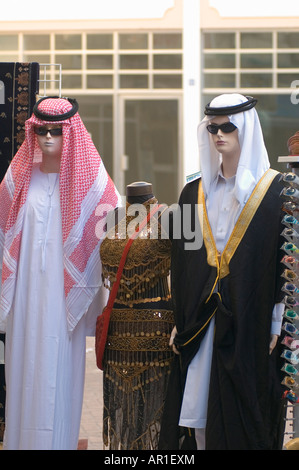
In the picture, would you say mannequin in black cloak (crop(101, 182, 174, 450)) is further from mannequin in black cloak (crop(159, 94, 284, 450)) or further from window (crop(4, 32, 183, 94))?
window (crop(4, 32, 183, 94))

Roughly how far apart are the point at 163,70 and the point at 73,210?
641cm

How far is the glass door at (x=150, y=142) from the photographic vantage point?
1020 cm

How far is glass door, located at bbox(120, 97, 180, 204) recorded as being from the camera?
1020 centimetres

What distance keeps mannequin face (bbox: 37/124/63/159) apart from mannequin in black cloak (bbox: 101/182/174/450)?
0.58 metres

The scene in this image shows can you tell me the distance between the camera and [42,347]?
156 inches

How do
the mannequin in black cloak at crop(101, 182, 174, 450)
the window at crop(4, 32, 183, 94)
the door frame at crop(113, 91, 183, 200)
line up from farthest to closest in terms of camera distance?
the door frame at crop(113, 91, 183, 200), the window at crop(4, 32, 183, 94), the mannequin in black cloak at crop(101, 182, 174, 450)

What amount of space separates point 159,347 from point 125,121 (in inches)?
267

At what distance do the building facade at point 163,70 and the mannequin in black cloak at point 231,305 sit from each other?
20.8 feet

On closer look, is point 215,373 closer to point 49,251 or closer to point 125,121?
point 49,251

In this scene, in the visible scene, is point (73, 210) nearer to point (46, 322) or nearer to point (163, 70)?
point (46, 322)

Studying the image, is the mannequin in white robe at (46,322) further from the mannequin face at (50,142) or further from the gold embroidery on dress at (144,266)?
the gold embroidery on dress at (144,266)

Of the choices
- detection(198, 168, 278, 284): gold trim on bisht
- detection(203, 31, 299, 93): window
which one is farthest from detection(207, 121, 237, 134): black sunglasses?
detection(203, 31, 299, 93): window

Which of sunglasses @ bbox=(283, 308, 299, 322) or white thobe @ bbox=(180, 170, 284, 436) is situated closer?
sunglasses @ bbox=(283, 308, 299, 322)
